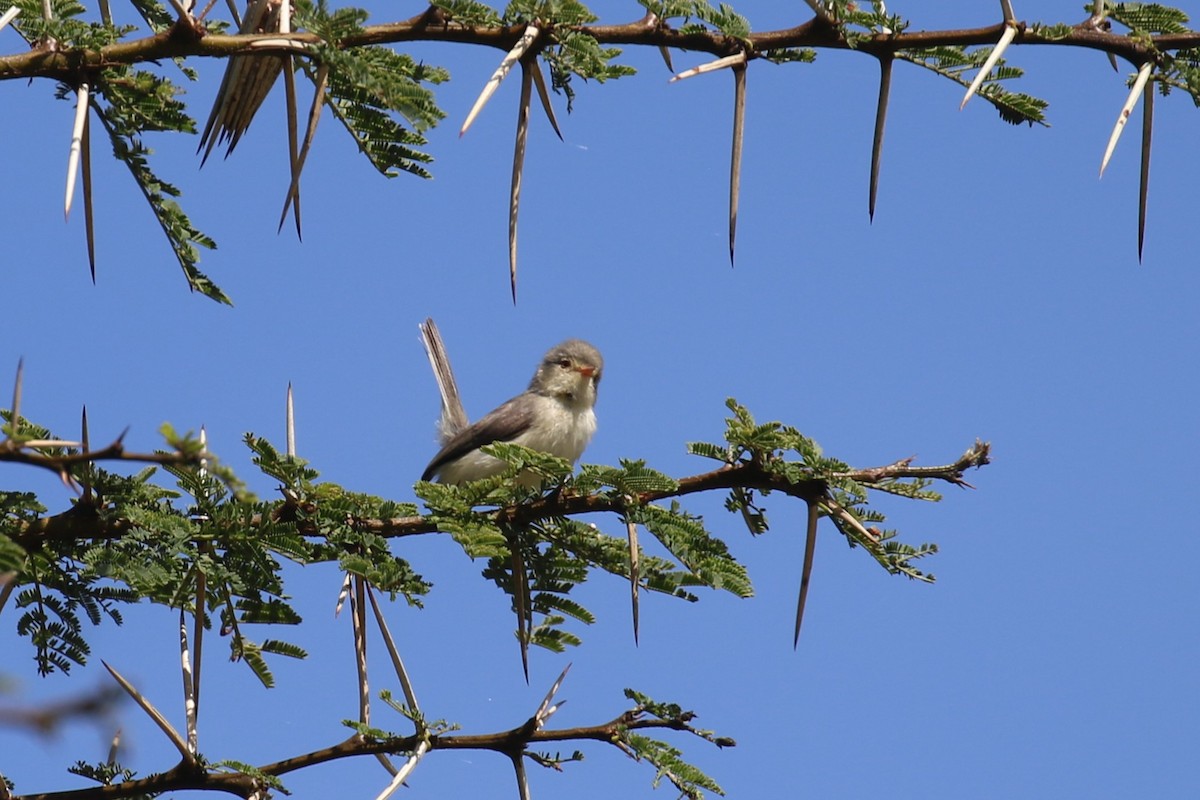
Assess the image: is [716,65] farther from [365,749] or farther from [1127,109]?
[365,749]

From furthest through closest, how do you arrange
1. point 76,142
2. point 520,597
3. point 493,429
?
point 493,429
point 520,597
point 76,142

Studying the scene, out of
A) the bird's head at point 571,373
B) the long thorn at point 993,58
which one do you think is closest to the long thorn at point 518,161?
the long thorn at point 993,58

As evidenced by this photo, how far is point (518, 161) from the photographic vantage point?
295cm

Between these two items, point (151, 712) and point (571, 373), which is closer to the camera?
point (151, 712)

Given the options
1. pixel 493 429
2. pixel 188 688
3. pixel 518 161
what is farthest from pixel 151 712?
pixel 493 429

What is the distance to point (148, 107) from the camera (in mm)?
3354

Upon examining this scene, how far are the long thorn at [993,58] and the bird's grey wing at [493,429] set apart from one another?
5.21 meters

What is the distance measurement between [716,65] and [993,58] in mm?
636

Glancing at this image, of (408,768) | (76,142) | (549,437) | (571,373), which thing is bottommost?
(408,768)

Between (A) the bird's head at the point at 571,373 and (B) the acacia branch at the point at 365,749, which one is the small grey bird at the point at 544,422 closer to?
(A) the bird's head at the point at 571,373

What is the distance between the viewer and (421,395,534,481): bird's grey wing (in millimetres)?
8062

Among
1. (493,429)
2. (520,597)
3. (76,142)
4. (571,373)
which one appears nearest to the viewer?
(76,142)

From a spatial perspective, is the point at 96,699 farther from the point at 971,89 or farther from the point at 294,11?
the point at 971,89

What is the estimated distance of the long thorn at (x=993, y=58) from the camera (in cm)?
292
